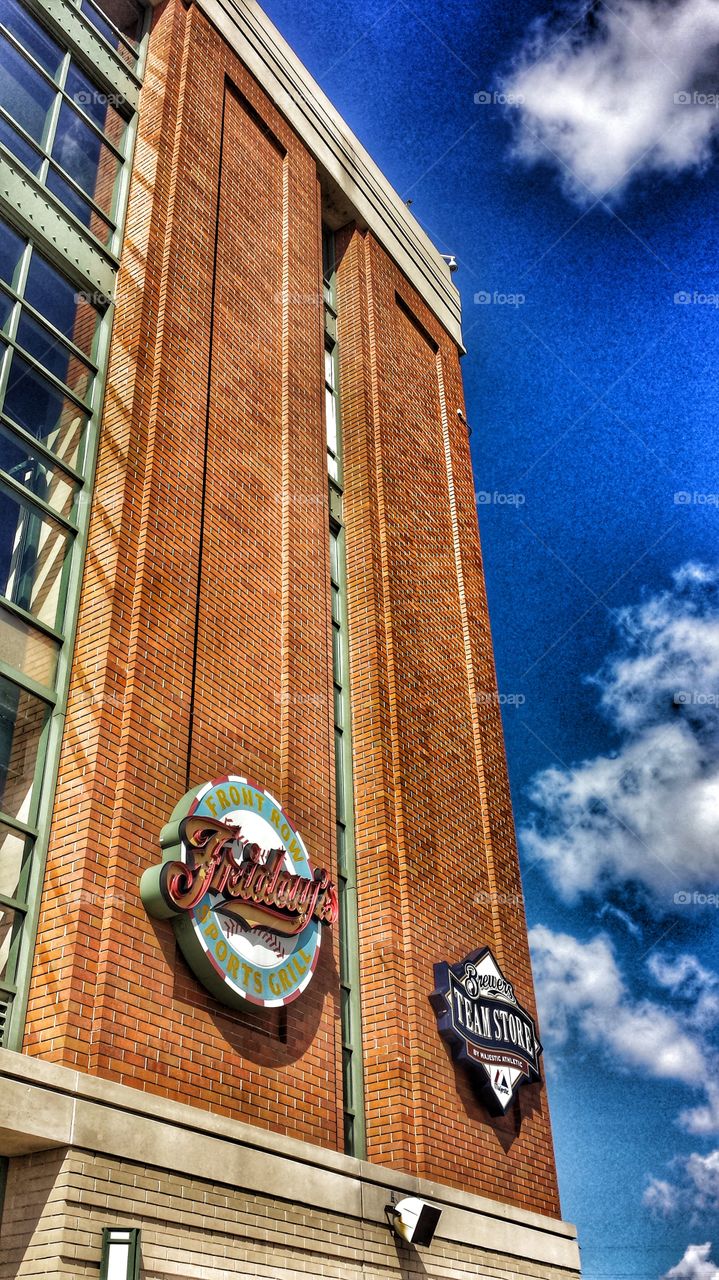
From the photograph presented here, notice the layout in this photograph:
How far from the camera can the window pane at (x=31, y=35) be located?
47.5ft

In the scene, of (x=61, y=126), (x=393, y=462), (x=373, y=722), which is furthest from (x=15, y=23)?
(x=373, y=722)

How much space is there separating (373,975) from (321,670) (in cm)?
408

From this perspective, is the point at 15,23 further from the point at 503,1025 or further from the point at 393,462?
the point at 503,1025

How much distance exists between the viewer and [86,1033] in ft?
31.0

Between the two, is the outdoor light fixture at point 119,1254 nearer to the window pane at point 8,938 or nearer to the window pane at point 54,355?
the window pane at point 8,938

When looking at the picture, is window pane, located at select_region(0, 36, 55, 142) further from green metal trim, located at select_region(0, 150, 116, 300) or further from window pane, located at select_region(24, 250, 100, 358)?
window pane, located at select_region(24, 250, 100, 358)

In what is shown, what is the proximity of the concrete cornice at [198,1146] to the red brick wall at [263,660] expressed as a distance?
35 cm

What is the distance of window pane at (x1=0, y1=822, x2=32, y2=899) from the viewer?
1005 cm

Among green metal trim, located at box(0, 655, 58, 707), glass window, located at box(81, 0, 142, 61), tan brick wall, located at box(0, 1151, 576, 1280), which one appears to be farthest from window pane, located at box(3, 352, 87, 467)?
glass window, located at box(81, 0, 142, 61)

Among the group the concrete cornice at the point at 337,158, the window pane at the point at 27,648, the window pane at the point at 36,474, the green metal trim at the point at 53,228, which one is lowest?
the window pane at the point at 27,648

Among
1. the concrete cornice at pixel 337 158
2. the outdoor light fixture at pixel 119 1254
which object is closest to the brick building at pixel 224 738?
the outdoor light fixture at pixel 119 1254

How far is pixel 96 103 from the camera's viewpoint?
1611 cm

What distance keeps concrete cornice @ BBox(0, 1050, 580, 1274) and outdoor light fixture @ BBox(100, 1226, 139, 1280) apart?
1.96ft

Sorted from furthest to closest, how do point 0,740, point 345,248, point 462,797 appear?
point 345,248 → point 462,797 → point 0,740
